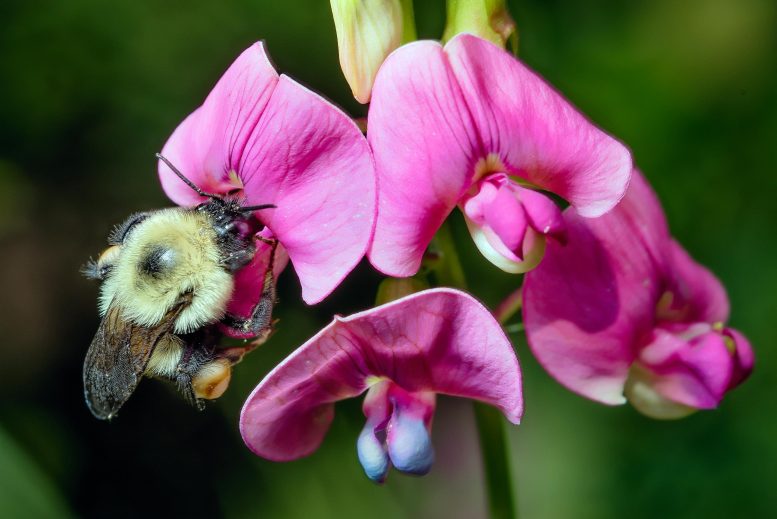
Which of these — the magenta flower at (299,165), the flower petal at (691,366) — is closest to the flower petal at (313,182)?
the magenta flower at (299,165)

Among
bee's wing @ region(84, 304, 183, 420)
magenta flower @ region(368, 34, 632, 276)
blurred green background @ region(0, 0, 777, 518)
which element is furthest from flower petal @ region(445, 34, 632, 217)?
blurred green background @ region(0, 0, 777, 518)

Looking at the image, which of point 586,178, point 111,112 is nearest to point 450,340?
point 586,178

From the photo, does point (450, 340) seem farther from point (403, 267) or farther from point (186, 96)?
point (186, 96)

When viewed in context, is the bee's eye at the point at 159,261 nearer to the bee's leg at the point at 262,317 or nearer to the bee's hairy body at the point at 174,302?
the bee's hairy body at the point at 174,302

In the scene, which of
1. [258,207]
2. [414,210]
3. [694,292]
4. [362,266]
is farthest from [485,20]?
[362,266]

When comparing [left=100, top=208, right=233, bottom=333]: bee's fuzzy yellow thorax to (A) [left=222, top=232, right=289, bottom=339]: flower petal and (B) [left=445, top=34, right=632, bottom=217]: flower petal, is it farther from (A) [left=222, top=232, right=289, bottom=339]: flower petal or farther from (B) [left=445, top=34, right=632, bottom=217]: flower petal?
(B) [left=445, top=34, right=632, bottom=217]: flower petal

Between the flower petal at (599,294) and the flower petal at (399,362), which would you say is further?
the flower petal at (599,294)
